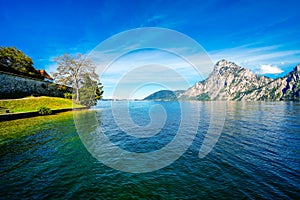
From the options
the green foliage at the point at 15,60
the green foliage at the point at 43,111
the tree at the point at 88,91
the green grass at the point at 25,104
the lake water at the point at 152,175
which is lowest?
the lake water at the point at 152,175

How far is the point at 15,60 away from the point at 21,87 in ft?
49.5

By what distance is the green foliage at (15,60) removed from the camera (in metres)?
52.9

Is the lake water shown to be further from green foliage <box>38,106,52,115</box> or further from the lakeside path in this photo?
green foliage <box>38,106,52,115</box>

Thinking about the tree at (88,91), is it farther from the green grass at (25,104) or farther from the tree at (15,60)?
the tree at (15,60)

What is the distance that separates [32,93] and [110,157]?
57.0 m

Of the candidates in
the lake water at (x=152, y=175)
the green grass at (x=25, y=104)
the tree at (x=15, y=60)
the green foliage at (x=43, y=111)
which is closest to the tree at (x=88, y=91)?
the green grass at (x=25, y=104)

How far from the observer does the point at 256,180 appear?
9.19 m

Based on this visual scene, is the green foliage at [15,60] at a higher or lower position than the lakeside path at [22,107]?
higher

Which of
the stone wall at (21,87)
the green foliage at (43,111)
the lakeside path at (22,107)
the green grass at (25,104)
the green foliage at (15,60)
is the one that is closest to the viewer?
the lakeside path at (22,107)

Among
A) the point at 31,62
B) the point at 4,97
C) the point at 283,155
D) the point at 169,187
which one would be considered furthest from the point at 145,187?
the point at 31,62

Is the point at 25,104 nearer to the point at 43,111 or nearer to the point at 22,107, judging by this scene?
the point at 22,107

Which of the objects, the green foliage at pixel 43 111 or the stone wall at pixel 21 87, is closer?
the green foliage at pixel 43 111

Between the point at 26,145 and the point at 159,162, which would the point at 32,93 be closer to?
the point at 26,145

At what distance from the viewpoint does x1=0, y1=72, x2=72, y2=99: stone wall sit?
4251 centimetres
